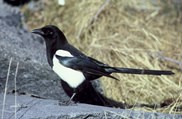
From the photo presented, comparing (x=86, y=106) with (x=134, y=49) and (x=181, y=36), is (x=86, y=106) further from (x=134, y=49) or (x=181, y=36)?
(x=181, y=36)

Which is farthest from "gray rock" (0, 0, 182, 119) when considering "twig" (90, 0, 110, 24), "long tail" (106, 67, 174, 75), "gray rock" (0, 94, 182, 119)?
"twig" (90, 0, 110, 24)

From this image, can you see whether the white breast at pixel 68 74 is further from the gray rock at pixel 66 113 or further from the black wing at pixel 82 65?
the gray rock at pixel 66 113

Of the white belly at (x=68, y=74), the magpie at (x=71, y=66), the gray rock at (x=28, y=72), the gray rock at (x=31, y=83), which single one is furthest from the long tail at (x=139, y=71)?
the gray rock at (x=28, y=72)

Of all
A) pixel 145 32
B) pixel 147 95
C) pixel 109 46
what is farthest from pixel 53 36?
pixel 145 32

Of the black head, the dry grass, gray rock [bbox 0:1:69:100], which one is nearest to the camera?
the black head

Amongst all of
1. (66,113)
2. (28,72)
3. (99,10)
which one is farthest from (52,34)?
(99,10)

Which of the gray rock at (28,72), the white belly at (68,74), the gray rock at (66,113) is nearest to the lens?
the gray rock at (66,113)

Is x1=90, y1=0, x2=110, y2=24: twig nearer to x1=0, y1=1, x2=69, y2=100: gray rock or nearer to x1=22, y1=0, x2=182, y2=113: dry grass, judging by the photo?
x1=22, y1=0, x2=182, y2=113: dry grass
